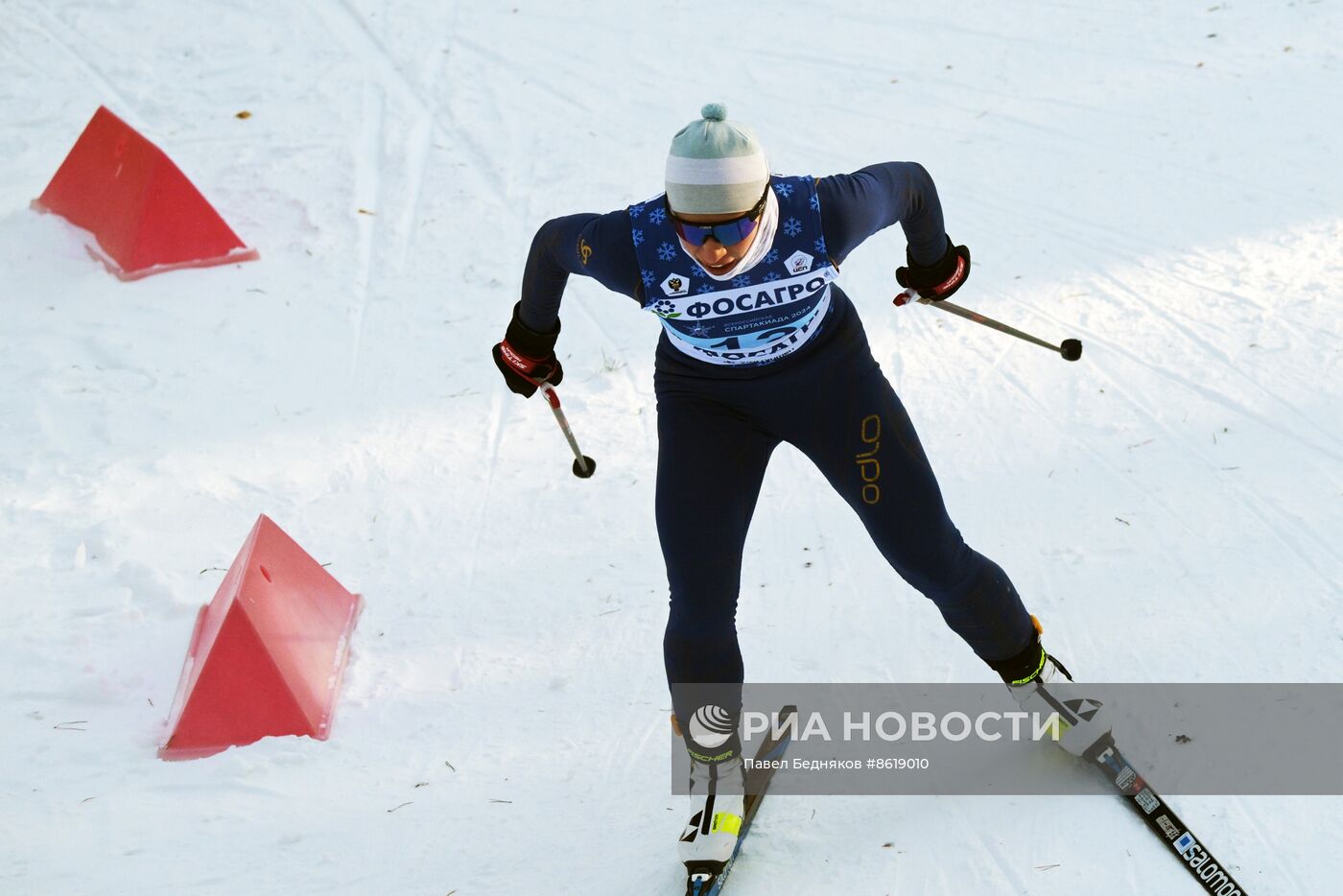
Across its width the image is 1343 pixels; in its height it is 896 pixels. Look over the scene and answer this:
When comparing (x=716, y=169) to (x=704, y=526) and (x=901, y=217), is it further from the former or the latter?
(x=704, y=526)

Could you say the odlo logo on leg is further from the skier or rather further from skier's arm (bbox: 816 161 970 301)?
skier's arm (bbox: 816 161 970 301)

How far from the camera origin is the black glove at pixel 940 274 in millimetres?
3531

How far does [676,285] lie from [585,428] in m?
2.17

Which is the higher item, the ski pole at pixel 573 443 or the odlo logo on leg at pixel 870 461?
the odlo logo on leg at pixel 870 461

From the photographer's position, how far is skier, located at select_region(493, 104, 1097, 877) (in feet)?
9.68

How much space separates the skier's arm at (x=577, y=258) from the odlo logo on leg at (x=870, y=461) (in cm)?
65

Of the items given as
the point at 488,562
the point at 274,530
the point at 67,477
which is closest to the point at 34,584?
the point at 67,477

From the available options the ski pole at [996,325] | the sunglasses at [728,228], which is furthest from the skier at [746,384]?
the ski pole at [996,325]

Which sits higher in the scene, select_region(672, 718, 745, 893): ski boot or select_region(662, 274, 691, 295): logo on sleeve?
select_region(662, 274, 691, 295): logo on sleeve

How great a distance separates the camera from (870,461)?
10.1 feet

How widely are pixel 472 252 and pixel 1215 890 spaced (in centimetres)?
429

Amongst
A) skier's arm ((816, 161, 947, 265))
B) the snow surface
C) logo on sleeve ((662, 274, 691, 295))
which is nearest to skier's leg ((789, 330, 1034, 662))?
skier's arm ((816, 161, 947, 265))

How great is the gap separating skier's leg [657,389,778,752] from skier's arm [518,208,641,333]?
0.36 meters

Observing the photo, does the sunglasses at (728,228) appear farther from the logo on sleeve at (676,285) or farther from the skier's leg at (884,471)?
the skier's leg at (884,471)
